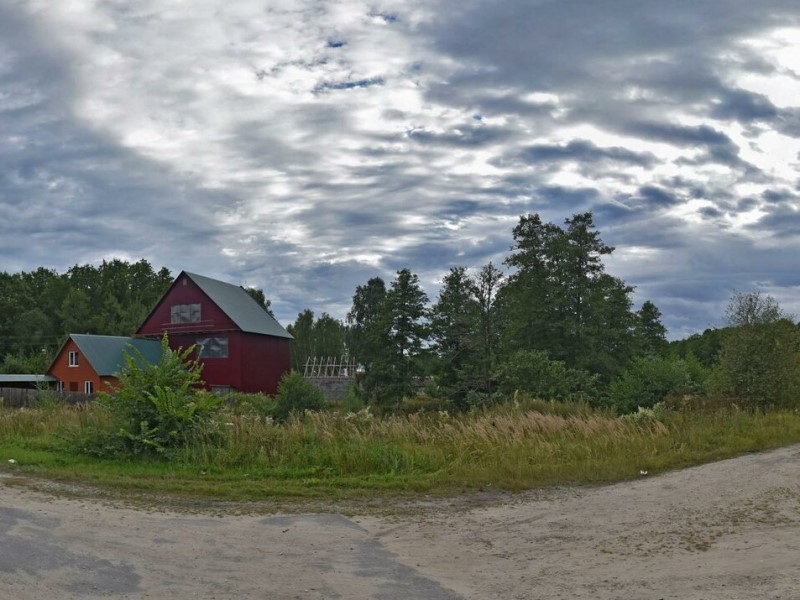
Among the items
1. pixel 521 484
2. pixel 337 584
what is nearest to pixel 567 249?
pixel 521 484

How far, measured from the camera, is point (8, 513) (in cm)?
971

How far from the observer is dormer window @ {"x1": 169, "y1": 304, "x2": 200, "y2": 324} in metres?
50.9

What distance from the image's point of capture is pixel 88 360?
4909 centimetres

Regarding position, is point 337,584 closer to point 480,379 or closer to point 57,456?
point 57,456

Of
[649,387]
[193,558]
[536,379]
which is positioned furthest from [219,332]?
[193,558]

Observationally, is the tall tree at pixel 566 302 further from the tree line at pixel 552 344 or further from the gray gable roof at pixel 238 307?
the gray gable roof at pixel 238 307

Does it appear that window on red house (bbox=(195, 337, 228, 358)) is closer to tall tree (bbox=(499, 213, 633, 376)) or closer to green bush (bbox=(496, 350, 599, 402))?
tall tree (bbox=(499, 213, 633, 376))

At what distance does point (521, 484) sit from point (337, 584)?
5588 mm

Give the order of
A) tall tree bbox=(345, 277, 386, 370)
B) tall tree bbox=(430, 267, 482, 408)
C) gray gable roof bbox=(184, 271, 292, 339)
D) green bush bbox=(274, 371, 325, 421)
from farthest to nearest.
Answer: tall tree bbox=(345, 277, 386, 370) → gray gable roof bbox=(184, 271, 292, 339) → tall tree bbox=(430, 267, 482, 408) → green bush bbox=(274, 371, 325, 421)

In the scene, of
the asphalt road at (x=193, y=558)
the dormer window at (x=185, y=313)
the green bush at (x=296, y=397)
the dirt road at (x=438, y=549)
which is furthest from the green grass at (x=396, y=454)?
the dormer window at (x=185, y=313)

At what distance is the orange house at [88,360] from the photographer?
4938 cm

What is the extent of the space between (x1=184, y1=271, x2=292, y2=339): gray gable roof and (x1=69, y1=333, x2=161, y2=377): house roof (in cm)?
564

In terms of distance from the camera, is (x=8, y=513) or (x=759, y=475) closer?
(x=8, y=513)

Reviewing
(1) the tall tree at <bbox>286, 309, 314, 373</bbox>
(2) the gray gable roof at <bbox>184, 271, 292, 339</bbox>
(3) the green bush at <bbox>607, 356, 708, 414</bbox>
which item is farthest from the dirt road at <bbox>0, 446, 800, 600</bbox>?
(1) the tall tree at <bbox>286, 309, 314, 373</bbox>
